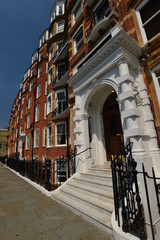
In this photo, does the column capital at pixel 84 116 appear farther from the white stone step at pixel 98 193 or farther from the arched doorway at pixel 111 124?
the white stone step at pixel 98 193

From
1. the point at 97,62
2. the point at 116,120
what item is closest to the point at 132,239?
the point at 116,120

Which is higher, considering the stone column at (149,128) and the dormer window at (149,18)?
→ the dormer window at (149,18)

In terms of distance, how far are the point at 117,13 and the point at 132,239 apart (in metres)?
9.42

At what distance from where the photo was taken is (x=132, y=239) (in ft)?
8.37

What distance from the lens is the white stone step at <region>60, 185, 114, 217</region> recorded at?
3688mm

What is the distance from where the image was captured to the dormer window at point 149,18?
17.7ft

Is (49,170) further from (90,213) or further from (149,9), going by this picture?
(149,9)

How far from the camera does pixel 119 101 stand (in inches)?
195

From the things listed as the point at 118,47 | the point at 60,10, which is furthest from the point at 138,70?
the point at 60,10

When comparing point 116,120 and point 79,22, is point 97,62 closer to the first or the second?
point 116,120

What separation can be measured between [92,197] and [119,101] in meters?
3.65

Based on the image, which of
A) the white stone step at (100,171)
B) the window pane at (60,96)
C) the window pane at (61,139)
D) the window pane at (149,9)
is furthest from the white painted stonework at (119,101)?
the window pane at (60,96)

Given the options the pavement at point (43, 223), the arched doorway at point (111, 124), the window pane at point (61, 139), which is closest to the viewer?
the pavement at point (43, 223)

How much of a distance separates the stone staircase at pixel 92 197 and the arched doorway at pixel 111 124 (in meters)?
1.70
